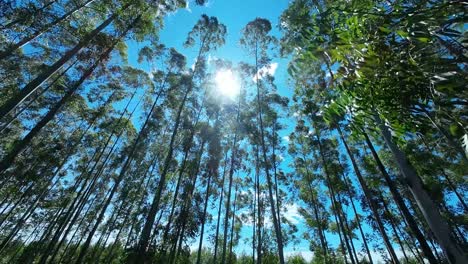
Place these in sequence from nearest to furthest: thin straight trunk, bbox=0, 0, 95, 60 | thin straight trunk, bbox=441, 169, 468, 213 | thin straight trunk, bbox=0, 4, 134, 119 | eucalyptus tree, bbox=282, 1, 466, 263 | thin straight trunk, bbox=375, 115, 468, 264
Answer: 1. eucalyptus tree, bbox=282, 1, 466, 263
2. thin straight trunk, bbox=375, 115, 468, 264
3. thin straight trunk, bbox=0, 4, 134, 119
4. thin straight trunk, bbox=0, 0, 95, 60
5. thin straight trunk, bbox=441, 169, 468, 213

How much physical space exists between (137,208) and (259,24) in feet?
55.0

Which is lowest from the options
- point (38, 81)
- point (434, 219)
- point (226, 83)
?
point (434, 219)

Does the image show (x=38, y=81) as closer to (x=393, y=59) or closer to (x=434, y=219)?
(x=393, y=59)

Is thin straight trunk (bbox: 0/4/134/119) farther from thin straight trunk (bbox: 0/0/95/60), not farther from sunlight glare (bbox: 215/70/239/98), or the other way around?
sunlight glare (bbox: 215/70/239/98)

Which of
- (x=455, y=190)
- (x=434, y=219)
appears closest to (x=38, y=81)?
(x=434, y=219)

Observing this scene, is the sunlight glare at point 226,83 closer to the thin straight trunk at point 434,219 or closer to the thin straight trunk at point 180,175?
the thin straight trunk at point 180,175

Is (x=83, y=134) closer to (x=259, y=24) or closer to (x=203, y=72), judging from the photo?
(x=203, y=72)

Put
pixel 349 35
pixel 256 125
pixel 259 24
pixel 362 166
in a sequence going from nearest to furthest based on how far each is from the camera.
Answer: pixel 349 35, pixel 362 166, pixel 259 24, pixel 256 125

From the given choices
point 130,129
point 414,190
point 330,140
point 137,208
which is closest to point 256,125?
point 330,140

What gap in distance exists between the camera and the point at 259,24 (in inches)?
599

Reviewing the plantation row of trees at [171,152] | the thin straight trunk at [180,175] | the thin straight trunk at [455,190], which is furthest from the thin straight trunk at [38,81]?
the thin straight trunk at [455,190]

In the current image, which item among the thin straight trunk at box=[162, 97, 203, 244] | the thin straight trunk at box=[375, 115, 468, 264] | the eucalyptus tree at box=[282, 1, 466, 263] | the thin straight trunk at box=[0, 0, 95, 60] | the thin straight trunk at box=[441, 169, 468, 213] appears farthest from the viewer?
the thin straight trunk at box=[441, 169, 468, 213]

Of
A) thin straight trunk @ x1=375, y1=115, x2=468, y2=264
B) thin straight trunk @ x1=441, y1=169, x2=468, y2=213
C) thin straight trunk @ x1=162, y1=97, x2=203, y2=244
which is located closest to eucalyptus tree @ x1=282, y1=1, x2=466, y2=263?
thin straight trunk @ x1=375, y1=115, x2=468, y2=264

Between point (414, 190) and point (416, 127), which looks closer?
point (416, 127)
